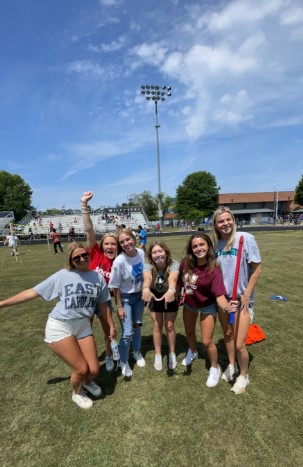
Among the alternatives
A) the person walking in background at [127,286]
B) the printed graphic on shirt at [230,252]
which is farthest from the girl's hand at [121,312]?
the printed graphic on shirt at [230,252]

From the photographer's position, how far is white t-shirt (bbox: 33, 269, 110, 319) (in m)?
3.05

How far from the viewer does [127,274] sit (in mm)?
3592

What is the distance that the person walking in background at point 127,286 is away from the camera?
356cm

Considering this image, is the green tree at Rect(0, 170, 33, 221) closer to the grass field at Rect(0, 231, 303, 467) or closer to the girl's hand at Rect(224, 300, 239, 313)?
the grass field at Rect(0, 231, 303, 467)

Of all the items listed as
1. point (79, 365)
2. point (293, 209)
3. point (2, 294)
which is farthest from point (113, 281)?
point (293, 209)

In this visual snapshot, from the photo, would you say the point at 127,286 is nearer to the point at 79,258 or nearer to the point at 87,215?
the point at 79,258

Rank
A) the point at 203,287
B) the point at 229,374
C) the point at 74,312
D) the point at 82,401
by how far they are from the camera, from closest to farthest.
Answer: the point at 74,312 < the point at 82,401 < the point at 203,287 < the point at 229,374

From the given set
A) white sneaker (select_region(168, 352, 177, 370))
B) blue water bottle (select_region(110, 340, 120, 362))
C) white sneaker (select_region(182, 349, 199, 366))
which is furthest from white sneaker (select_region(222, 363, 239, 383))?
blue water bottle (select_region(110, 340, 120, 362))

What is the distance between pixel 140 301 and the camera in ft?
12.6

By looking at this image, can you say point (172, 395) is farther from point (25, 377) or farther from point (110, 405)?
point (25, 377)

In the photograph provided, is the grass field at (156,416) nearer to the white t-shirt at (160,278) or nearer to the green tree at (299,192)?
the white t-shirt at (160,278)

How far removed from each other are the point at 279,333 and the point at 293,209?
243 feet

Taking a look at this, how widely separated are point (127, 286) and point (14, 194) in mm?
68412

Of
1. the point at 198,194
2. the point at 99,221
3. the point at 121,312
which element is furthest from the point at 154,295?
the point at 198,194
